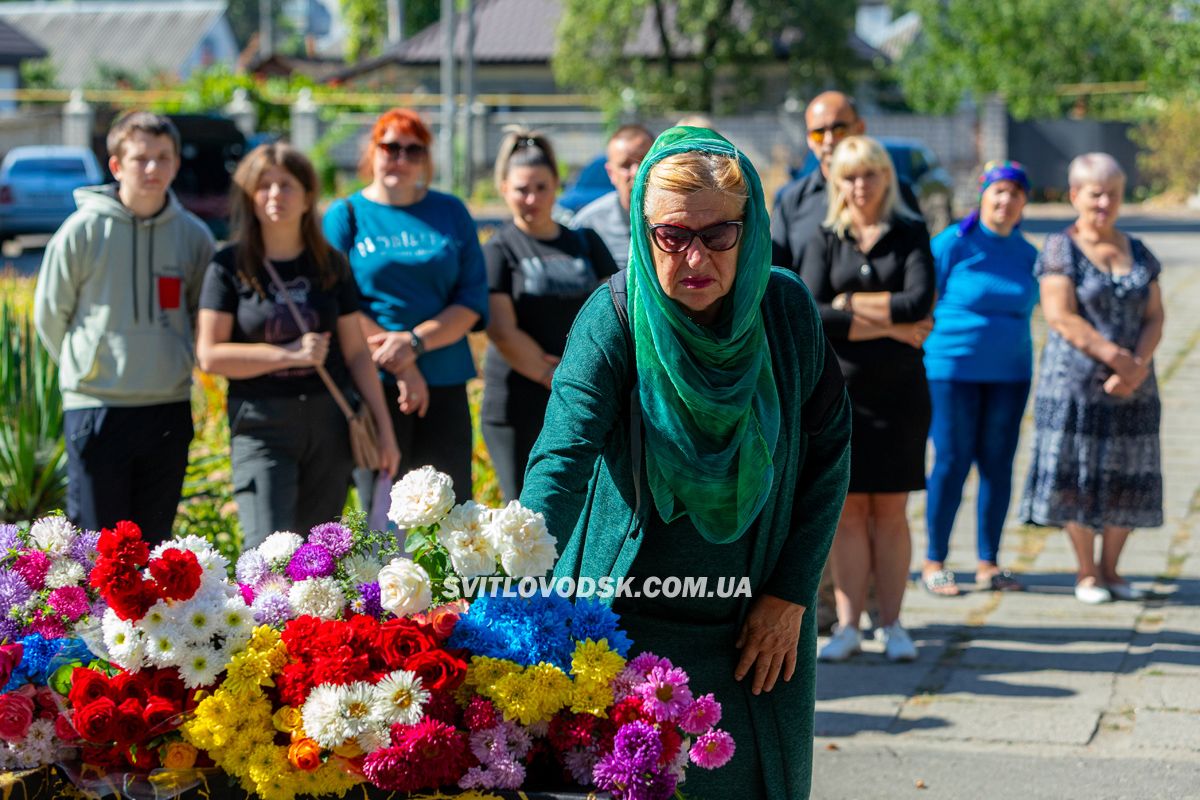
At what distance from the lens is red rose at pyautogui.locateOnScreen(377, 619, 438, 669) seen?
256 centimetres

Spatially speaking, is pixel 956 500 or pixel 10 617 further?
pixel 956 500

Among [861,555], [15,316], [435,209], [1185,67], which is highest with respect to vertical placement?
[1185,67]

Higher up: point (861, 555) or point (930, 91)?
point (930, 91)

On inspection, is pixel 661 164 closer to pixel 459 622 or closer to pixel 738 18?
pixel 459 622

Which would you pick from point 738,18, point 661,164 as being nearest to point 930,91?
point 738,18

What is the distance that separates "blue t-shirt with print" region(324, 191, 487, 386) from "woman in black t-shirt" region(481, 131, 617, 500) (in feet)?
0.38

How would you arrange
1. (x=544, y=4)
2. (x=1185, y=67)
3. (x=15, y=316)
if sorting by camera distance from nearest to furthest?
1. (x=15, y=316)
2. (x=1185, y=67)
3. (x=544, y=4)

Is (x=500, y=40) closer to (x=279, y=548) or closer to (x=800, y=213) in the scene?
(x=800, y=213)

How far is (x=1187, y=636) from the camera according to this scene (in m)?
6.48

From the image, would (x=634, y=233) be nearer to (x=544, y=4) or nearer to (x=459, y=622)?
(x=459, y=622)

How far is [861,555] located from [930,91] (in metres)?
39.3

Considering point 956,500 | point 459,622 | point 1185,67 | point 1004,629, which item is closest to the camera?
point 459,622

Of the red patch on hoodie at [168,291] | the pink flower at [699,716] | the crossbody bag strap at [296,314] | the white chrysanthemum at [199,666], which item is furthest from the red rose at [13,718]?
the red patch on hoodie at [168,291]

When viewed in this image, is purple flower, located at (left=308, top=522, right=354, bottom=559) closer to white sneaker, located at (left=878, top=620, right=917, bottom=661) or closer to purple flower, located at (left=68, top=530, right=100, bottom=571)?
purple flower, located at (left=68, top=530, right=100, bottom=571)
